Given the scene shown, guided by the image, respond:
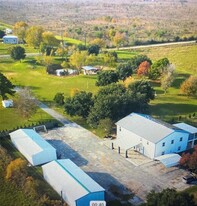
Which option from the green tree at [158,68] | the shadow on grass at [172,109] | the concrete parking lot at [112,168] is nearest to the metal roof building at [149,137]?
the concrete parking lot at [112,168]

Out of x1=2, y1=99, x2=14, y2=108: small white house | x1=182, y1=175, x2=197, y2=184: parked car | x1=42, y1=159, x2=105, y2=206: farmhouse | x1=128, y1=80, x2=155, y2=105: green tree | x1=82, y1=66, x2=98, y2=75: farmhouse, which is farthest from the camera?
x1=82, y1=66, x2=98, y2=75: farmhouse

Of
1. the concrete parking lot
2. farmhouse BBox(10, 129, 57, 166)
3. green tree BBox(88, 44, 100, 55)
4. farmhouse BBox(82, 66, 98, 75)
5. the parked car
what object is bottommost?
the concrete parking lot

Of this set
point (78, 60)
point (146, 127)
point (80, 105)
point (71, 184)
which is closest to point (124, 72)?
point (78, 60)

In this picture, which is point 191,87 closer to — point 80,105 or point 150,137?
point 80,105

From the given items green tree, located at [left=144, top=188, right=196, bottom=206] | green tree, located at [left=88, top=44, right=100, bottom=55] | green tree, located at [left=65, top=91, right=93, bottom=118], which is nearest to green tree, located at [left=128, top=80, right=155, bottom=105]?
green tree, located at [left=65, top=91, right=93, bottom=118]

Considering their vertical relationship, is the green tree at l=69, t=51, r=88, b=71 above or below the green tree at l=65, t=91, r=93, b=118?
above

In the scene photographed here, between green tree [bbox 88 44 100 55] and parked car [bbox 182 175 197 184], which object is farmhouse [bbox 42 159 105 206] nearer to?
parked car [bbox 182 175 197 184]

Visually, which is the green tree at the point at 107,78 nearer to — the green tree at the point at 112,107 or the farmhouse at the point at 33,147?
the green tree at the point at 112,107
